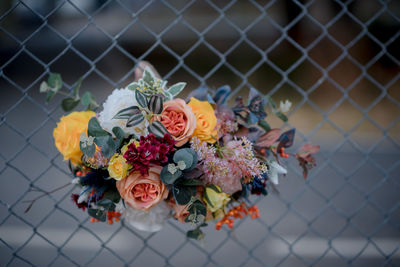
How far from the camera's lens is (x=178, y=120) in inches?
27.9

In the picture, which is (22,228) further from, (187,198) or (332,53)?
(332,53)

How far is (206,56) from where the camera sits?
6.68 m

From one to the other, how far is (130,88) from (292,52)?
6.02 meters

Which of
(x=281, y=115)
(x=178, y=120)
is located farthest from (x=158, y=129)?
(x=281, y=115)

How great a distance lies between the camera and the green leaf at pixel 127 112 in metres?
0.70

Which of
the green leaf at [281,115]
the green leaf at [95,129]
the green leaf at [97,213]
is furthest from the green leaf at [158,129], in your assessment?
the green leaf at [281,115]

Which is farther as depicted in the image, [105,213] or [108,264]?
[108,264]

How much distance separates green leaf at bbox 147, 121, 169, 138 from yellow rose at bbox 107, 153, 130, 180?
0.09 metres

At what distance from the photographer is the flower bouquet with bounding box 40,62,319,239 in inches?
27.4

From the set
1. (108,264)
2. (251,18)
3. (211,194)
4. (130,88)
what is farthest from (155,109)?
(251,18)

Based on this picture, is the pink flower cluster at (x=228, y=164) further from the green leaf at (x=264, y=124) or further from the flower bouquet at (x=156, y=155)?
the green leaf at (x=264, y=124)

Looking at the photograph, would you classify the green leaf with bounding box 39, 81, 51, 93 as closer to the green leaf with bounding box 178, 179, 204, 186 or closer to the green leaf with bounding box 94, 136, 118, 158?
the green leaf with bounding box 94, 136, 118, 158

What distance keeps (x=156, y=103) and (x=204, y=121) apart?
119 mm

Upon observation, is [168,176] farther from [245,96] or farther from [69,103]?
[245,96]
